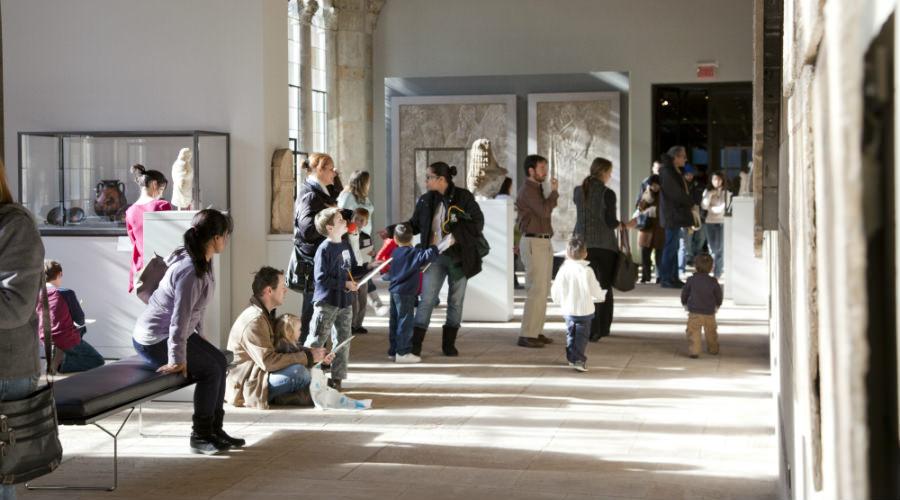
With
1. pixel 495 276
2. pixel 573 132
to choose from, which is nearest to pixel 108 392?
pixel 495 276

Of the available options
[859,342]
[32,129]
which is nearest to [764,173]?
[859,342]

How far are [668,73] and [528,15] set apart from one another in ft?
8.89

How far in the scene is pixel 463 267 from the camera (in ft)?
35.3

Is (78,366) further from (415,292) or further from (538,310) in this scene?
(538,310)

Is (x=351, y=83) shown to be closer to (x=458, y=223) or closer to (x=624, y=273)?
(x=624, y=273)

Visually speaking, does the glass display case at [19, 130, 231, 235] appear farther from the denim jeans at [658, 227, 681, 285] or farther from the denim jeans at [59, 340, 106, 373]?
the denim jeans at [658, 227, 681, 285]

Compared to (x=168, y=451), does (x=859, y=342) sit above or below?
above

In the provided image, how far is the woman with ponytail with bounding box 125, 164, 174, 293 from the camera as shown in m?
10.3

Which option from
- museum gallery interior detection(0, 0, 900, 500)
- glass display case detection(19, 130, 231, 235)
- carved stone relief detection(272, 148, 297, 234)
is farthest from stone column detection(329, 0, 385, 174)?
carved stone relief detection(272, 148, 297, 234)

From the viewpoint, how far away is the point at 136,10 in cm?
1145

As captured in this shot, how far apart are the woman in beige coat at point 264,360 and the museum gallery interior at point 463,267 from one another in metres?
0.02

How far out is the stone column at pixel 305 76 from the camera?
21.1 metres

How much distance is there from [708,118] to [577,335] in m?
12.8

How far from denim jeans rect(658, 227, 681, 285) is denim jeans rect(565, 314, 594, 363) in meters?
7.45
